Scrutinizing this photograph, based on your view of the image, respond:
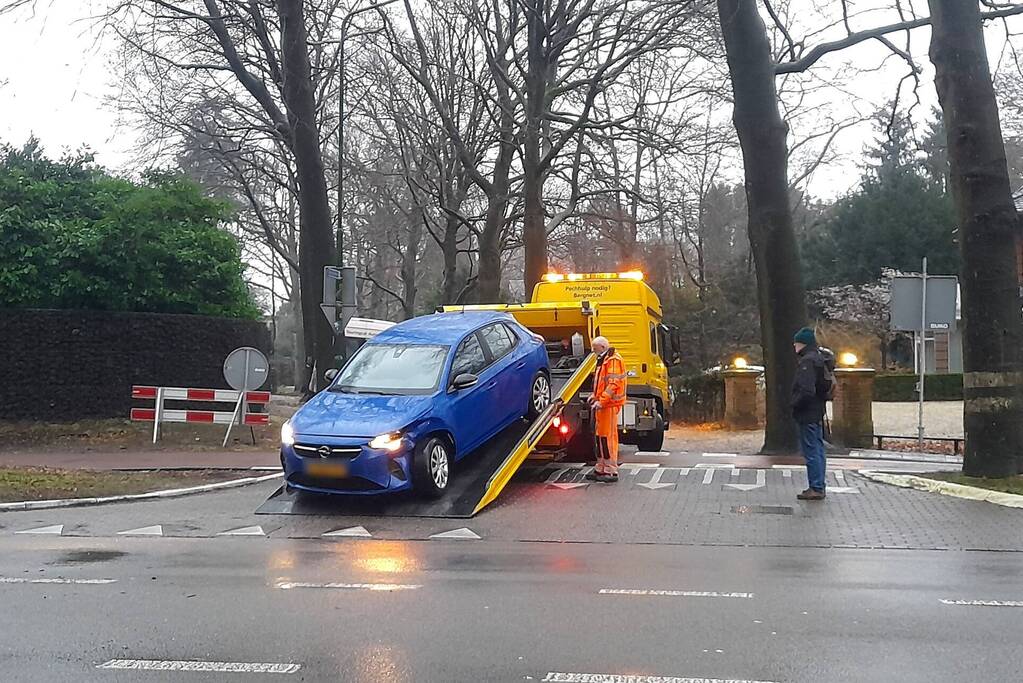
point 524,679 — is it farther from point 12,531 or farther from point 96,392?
point 96,392

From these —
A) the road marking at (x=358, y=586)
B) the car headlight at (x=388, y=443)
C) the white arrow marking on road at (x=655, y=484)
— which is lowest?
the road marking at (x=358, y=586)

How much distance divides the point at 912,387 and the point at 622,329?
765 inches

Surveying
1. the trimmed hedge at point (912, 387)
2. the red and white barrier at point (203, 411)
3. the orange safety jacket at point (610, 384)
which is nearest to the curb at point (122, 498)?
the red and white barrier at point (203, 411)

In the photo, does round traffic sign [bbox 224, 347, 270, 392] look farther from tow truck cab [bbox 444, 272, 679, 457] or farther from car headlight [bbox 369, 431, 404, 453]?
car headlight [bbox 369, 431, 404, 453]

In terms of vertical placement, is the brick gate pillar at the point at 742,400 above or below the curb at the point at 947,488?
above

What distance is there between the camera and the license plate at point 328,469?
36.6 ft

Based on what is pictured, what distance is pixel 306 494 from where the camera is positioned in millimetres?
12375

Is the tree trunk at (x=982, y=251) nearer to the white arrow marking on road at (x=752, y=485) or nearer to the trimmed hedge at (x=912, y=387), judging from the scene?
the white arrow marking on road at (x=752, y=485)

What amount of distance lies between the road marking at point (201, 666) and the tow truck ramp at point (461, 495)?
17.8ft

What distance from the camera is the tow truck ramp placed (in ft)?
38.1

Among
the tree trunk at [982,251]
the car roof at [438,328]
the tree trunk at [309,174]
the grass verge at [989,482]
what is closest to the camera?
the grass verge at [989,482]

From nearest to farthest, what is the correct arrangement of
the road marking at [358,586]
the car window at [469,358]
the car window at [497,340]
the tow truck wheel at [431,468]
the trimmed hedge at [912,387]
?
the road marking at [358,586]
the tow truck wheel at [431,468]
the car window at [469,358]
the car window at [497,340]
the trimmed hedge at [912,387]

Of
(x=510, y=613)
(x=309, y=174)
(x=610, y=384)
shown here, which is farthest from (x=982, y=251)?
(x=309, y=174)

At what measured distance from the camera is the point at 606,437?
532 inches
